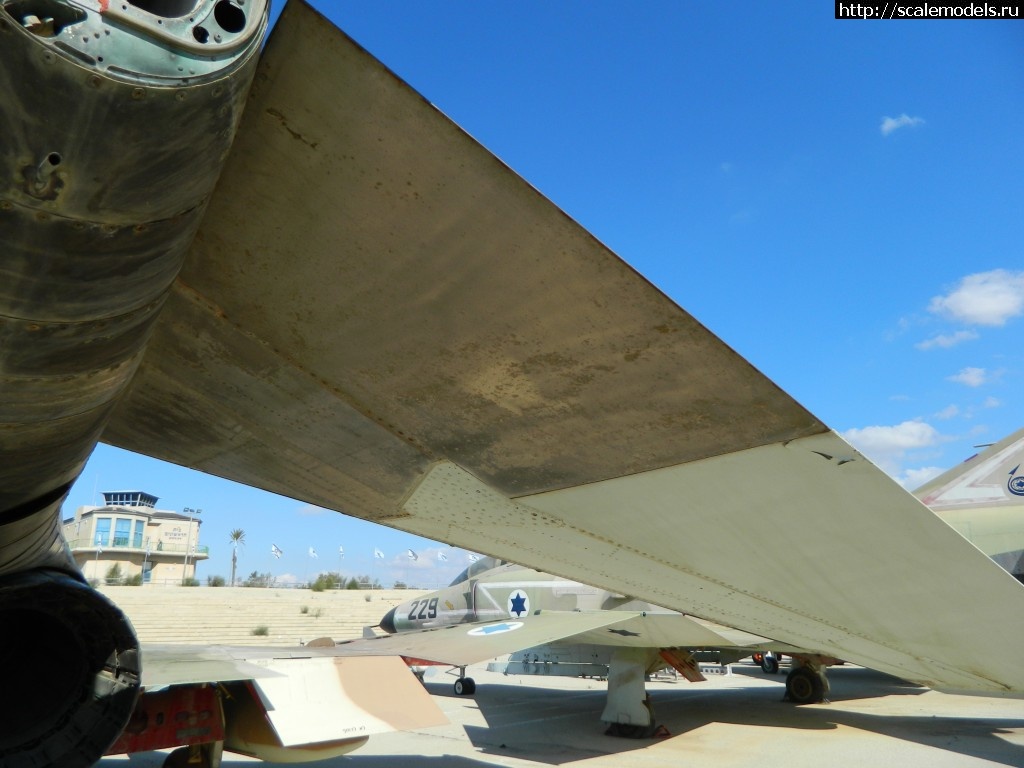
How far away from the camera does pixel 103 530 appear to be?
2110 inches

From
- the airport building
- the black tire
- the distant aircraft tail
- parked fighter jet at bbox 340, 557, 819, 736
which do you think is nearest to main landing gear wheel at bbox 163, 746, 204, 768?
parked fighter jet at bbox 340, 557, 819, 736

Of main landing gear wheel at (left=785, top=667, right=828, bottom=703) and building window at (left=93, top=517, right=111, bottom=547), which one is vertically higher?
building window at (left=93, top=517, right=111, bottom=547)

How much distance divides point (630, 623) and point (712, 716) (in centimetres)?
309

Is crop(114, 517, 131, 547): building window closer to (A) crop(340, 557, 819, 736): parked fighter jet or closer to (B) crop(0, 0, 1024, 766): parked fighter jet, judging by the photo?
(A) crop(340, 557, 819, 736): parked fighter jet

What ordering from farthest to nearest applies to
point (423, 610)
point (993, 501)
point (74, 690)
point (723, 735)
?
point (423, 610) → point (993, 501) → point (723, 735) → point (74, 690)

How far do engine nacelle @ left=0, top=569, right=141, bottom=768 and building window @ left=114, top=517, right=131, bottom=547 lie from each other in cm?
5721

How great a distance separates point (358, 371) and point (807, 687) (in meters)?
13.8

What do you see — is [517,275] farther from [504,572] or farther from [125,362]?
[504,572]

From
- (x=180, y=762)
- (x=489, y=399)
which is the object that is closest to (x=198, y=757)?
(x=180, y=762)

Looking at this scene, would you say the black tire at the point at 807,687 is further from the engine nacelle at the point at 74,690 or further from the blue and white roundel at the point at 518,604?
the engine nacelle at the point at 74,690

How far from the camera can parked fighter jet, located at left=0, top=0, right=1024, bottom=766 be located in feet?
4.64

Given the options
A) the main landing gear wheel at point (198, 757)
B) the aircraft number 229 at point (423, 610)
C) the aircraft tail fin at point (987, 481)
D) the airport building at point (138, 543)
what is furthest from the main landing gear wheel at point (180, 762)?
the airport building at point (138, 543)

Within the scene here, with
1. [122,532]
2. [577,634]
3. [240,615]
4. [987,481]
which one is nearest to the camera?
[577,634]

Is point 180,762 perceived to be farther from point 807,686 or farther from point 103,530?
point 103,530
